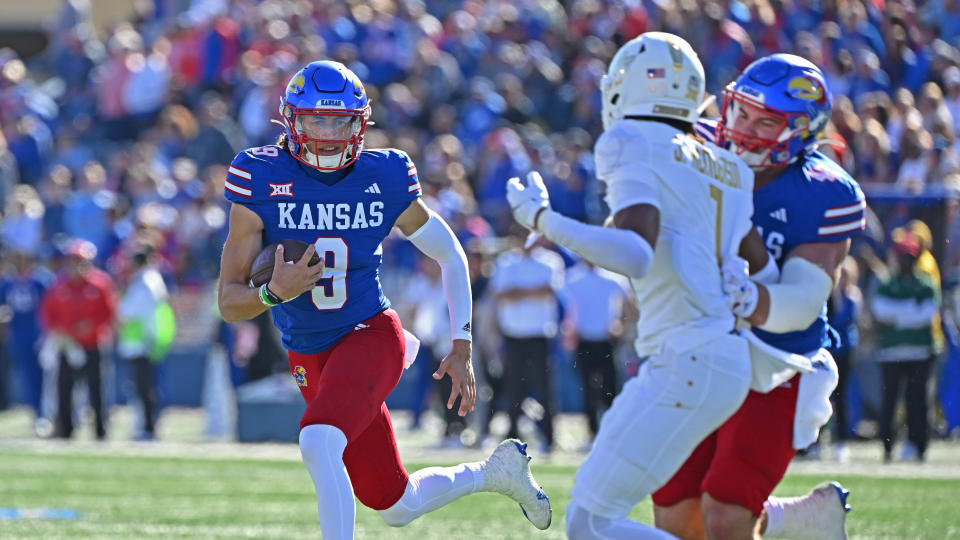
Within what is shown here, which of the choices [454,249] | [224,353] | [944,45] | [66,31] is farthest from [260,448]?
[66,31]

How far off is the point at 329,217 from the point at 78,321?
8567 millimetres

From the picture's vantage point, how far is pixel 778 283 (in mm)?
4547

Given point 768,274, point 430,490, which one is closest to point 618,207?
point 768,274

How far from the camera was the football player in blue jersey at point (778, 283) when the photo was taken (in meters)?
4.54

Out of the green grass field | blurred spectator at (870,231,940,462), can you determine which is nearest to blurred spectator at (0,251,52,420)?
the green grass field

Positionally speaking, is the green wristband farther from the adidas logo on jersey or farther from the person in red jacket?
the person in red jacket

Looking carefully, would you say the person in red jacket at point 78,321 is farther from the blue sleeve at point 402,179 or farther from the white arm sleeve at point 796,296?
the white arm sleeve at point 796,296

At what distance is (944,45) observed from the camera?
1204 cm

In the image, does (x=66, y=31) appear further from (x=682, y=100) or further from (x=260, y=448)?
(x=682, y=100)

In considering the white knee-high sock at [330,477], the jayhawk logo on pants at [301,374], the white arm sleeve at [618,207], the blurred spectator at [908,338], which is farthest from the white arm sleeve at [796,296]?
the blurred spectator at [908,338]

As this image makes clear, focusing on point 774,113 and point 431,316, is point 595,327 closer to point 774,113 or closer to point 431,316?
point 431,316

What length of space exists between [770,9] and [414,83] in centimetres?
446

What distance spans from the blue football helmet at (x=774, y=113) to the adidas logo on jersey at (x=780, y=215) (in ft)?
0.53

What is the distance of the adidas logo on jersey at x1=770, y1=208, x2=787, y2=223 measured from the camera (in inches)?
184
